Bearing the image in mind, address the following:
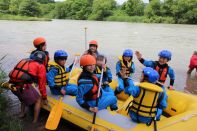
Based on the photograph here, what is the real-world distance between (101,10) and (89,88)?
3887 centimetres

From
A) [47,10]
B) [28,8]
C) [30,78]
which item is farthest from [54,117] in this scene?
[47,10]

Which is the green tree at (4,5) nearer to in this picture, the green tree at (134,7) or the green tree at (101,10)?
the green tree at (101,10)

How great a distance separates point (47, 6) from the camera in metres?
52.3

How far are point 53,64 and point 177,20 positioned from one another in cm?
3057

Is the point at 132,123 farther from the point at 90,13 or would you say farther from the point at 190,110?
the point at 90,13

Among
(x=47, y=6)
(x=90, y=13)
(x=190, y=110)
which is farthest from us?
(x=47, y=6)

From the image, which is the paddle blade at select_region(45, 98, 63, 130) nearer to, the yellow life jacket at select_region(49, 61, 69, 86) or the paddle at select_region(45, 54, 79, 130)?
→ the paddle at select_region(45, 54, 79, 130)

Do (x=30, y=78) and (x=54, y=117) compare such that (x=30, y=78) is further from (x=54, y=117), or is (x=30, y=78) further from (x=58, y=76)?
(x=54, y=117)

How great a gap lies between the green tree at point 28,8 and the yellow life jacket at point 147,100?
128 ft

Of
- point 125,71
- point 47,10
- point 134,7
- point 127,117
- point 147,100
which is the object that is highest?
point 134,7

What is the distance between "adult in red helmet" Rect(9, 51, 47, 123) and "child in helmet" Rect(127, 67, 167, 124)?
1553mm

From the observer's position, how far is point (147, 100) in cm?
369

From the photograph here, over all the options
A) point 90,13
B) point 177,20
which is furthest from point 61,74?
point 90,13

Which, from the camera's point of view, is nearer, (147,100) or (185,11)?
(147,100)
